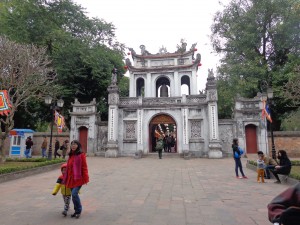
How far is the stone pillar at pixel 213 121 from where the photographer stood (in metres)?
19.1

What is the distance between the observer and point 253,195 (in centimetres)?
659

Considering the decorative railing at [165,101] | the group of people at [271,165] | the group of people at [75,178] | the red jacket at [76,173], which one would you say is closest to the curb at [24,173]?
the group of people at [75,178]

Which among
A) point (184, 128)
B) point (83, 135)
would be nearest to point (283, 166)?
point (184, 128)

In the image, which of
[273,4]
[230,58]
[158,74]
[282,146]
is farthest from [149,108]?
[273,4]

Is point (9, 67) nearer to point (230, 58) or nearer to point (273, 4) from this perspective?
point (230, 58)

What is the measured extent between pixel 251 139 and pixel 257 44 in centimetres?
978

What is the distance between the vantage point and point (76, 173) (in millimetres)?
4746

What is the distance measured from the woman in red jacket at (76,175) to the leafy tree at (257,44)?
61.8ft

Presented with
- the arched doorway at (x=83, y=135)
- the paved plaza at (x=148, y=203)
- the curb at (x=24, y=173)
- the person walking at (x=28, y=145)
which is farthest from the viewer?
the arched doorway at (x=83, y=135)

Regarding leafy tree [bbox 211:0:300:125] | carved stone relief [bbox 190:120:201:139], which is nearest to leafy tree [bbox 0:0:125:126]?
carved stone relief [bbox 190:120:201:139]

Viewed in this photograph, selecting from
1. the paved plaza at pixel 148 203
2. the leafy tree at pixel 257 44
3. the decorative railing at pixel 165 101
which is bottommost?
the paved plaza at pixel 148 203

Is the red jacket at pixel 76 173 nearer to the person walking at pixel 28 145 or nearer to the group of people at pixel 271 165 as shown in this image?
the group of people at pixel 271 165

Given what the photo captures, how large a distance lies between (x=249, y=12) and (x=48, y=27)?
65.5 feet

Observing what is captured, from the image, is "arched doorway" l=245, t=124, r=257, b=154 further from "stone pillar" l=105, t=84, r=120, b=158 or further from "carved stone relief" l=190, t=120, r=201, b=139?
"stone pillar" l=105, t=84, r=120, b=158
